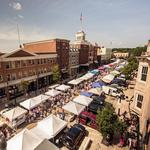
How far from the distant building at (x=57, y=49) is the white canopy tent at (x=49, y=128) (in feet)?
81.3

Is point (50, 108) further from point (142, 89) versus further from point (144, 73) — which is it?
point (144, 73)

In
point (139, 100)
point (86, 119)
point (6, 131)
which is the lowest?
point (6, 131)

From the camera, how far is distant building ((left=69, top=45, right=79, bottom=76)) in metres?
45.1

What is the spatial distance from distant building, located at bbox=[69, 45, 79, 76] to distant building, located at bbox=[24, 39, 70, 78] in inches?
125

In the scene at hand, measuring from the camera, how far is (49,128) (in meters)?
12.6

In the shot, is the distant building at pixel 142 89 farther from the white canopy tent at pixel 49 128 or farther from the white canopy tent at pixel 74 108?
the white canopy tent at pixel 49 128

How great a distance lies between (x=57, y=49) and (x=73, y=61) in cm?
1189

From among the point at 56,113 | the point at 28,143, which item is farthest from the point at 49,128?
the point at 56,113

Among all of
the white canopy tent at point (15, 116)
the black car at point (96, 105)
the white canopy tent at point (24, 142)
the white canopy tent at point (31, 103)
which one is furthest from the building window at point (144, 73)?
the white canopy tent at point (15, 116)

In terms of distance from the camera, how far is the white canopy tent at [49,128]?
1207 cm

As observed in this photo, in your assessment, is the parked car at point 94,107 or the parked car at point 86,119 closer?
the parked car at point 86,119

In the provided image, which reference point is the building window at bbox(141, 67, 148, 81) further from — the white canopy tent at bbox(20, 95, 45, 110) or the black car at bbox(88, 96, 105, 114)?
the white canopy tent at bbox(20, 95, 45, 110)

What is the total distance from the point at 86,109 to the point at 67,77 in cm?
2442

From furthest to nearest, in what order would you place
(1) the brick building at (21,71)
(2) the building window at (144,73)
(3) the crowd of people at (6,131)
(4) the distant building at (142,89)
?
1. (1) the brick building at (21,71)
2. (2) the building window at (144,73)
3. (4) the distant building at (142,89)
4. (3) the crowd of people at (6,131)
